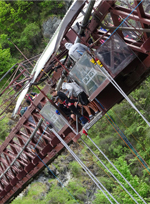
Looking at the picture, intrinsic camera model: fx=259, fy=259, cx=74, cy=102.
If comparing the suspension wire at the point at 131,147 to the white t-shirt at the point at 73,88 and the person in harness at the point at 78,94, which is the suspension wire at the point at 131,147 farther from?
the white t-shirt at the point at 73,88

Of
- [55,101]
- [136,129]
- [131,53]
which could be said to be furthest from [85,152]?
[131,53]

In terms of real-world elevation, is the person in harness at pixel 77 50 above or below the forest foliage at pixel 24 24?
below

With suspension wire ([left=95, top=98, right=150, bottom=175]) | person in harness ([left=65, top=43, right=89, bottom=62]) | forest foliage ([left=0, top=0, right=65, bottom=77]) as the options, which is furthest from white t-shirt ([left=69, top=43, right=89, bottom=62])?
forest foliage ([left=0, top=0, right=65, bottom=77])

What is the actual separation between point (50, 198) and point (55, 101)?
20.6 ft

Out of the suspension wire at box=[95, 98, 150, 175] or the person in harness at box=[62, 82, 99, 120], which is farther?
the suspension wire at box=[95, 98, 150, 175]

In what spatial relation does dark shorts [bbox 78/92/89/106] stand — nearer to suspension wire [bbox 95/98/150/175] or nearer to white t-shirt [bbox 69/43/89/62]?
white t-shirt [bbox 69/43/89/62]

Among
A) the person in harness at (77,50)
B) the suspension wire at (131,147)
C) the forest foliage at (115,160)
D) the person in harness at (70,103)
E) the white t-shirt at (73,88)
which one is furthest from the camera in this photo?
the suspension wire at (131,147)

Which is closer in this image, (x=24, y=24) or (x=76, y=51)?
(x=76, y=51)

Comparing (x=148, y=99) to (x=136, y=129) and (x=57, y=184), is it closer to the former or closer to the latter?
(x=136, y=129)

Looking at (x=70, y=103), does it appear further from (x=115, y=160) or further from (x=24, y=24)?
(x=24, y=24)

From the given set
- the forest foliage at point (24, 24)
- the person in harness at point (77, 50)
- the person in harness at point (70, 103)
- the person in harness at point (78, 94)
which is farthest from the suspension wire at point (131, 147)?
the forest foliage at point (24, 24)

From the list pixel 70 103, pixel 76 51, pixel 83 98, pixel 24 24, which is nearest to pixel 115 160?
pixel 70 103

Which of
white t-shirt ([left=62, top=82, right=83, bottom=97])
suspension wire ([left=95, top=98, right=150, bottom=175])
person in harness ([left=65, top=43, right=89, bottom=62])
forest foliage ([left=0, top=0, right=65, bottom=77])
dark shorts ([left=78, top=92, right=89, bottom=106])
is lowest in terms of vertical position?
suspension wire ([left=95, top=98, right=150, bottom=175])

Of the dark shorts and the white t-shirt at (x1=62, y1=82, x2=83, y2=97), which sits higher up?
the white t-shirt at (x1=62, y1=82, x2=83, y2=97)
